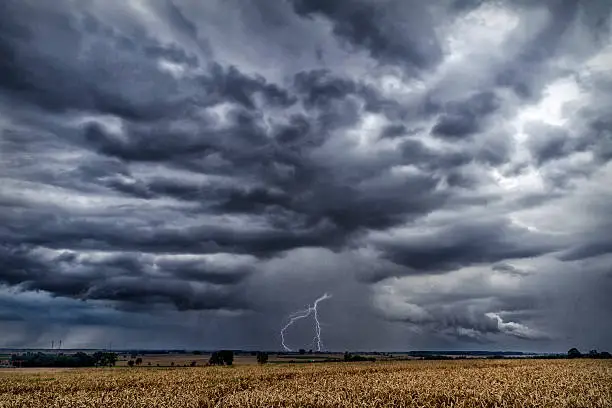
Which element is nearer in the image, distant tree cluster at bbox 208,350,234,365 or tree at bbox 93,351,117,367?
distant tree cluster at bbox 208,350,234,365

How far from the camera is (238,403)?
3191 centimetres

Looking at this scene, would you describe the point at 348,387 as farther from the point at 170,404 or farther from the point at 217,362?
the point at 217,362

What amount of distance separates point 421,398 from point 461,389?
522 centimetres

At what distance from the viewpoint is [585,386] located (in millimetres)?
38781

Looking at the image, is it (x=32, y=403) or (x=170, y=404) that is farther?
(x=32, y=403)

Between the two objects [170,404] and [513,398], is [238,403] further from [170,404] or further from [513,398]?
[513,398]

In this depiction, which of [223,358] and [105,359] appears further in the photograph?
[105,359]

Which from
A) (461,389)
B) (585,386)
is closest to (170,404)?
(461,389)

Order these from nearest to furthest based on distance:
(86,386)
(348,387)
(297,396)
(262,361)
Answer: (297,396), (348,387), (86,386), (262,361)

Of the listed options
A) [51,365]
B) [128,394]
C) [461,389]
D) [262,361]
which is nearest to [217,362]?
[262,361]

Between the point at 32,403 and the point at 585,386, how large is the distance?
3945 cm

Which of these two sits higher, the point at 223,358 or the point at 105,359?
the point at 223,358

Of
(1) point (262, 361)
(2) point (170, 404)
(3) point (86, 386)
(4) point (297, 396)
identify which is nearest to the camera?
(2) point (170, 404)

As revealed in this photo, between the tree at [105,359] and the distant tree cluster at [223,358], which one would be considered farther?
the tree at [105,359]
